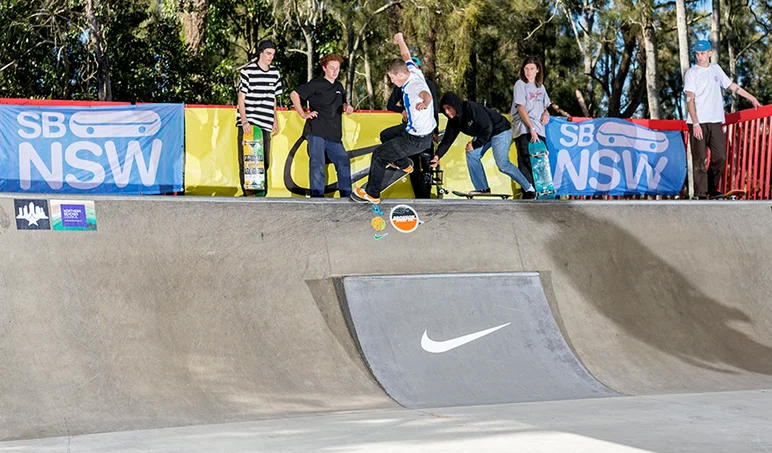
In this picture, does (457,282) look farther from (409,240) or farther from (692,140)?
(692,140)

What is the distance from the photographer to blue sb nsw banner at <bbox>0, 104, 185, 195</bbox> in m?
9.66

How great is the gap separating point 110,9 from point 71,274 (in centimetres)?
2126

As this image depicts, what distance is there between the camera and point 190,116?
34.2ft

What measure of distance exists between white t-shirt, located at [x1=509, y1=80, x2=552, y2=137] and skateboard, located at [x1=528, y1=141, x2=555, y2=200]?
0.61 feet

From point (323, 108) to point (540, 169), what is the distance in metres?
2.91

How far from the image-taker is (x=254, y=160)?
1000 centimetres

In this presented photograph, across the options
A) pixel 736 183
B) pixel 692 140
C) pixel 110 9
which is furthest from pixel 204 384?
pixel 110 9

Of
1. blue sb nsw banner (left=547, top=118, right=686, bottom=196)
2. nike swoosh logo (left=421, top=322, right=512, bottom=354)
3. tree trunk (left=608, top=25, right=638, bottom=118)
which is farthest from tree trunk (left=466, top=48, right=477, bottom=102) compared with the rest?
nike swoosh logo (left=421, top=322, right=512, bottom=354)

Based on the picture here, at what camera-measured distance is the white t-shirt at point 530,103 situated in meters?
10.6

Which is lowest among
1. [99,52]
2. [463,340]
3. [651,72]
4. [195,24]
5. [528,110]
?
[463,340]

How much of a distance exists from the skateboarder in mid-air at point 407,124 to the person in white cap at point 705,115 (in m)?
3.73

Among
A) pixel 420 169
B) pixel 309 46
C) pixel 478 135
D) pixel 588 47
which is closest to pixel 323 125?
pixel 420 169

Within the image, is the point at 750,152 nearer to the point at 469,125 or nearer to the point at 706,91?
the point at 706,91

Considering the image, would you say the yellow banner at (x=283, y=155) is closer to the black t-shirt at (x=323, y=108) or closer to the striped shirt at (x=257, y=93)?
the striped shirt at (x=257, y=93)
